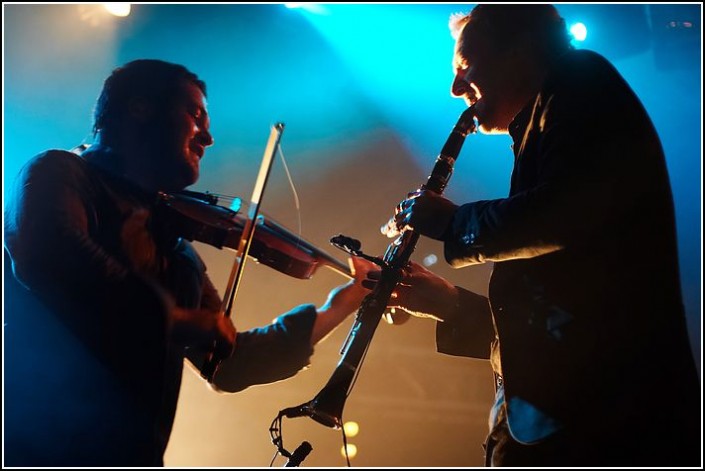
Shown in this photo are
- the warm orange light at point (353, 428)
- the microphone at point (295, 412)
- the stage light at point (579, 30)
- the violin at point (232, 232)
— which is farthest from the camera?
the warm orange light at point (353, 428)

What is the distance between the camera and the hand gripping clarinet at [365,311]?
5.76ft

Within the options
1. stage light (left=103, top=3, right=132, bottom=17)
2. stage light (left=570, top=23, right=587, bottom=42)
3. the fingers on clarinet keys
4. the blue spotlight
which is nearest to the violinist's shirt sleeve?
the fingers on clarinet keys

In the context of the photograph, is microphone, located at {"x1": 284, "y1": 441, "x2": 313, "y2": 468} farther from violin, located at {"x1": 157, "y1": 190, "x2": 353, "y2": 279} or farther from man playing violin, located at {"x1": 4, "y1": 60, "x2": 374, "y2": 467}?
violin, located at {"x1": 157, "y1": 190, "x2": 353, "y2": 279}

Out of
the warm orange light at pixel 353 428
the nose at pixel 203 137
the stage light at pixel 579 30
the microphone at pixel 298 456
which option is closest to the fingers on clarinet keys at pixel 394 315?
the microphone at pixel 298 456

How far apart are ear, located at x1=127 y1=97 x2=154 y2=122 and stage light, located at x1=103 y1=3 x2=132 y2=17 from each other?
2.35 meters

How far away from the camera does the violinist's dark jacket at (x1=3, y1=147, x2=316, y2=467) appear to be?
4.94 feet

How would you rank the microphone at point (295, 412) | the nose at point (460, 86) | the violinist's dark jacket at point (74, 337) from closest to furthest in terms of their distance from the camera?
the violinist's dark jacket at point (74, 337), the microphone at point (295, 412), the nose at point (460, 86)

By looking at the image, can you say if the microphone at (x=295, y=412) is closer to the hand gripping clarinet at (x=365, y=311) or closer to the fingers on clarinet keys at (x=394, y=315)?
the hand gripping clarinet at (x=365, y=311)

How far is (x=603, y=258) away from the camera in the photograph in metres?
1.37

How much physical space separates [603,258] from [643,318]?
7.1 inches

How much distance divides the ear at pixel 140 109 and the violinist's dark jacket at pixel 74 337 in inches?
20.5

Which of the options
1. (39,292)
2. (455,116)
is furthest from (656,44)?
(39,292)

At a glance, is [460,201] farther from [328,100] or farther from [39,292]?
[39,292]

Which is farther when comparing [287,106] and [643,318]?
[287,106]
